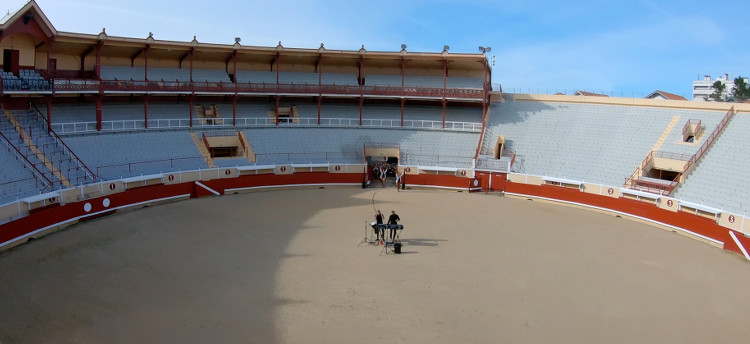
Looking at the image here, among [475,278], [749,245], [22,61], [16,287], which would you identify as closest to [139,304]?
[16,287]

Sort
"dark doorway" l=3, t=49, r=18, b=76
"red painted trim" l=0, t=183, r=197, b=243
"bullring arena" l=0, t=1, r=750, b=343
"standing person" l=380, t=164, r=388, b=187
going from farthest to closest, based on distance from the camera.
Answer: "standing person" l=380, t=164, r=388, b=187 → "dark doorway" l=3, t=49, r=18, b=76 → "red painted trim" l=0, t=183, r=197, b=243 → "bullring arena" l=0, t=1, r=750, b=343

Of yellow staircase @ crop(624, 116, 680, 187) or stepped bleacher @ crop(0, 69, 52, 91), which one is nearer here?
stepped bleacher @ crop(0, 69, 52, 91)

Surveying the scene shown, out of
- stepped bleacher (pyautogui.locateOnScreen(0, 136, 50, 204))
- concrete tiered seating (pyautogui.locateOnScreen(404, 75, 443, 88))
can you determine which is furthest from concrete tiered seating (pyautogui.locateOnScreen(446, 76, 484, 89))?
stepped bleacher (pyautogui.locateOnScreen(0, 136, 50, 204))

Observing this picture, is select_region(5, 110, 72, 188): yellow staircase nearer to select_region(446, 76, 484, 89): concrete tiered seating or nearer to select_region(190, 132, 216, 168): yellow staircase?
select_region(190, 132, 216, 168): yellow staircase

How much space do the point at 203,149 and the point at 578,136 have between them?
1031 inches

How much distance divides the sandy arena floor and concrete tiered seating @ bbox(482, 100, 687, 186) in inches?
306

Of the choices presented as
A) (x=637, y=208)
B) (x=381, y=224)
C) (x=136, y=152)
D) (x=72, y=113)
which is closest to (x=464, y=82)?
(x=637, y=208)

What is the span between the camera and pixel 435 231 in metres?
24.8

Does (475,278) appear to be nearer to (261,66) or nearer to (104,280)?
(104,280)

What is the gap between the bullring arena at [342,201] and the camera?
1533cm

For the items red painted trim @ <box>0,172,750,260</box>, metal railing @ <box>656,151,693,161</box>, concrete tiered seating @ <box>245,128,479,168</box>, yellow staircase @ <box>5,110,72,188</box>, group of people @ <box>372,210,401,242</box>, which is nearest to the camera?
group of people @ <box>372,210,401,242</box>

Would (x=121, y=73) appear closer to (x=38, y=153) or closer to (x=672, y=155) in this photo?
(x=38, y=153)

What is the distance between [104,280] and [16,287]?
244 cm

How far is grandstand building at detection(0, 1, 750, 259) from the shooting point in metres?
28.0
